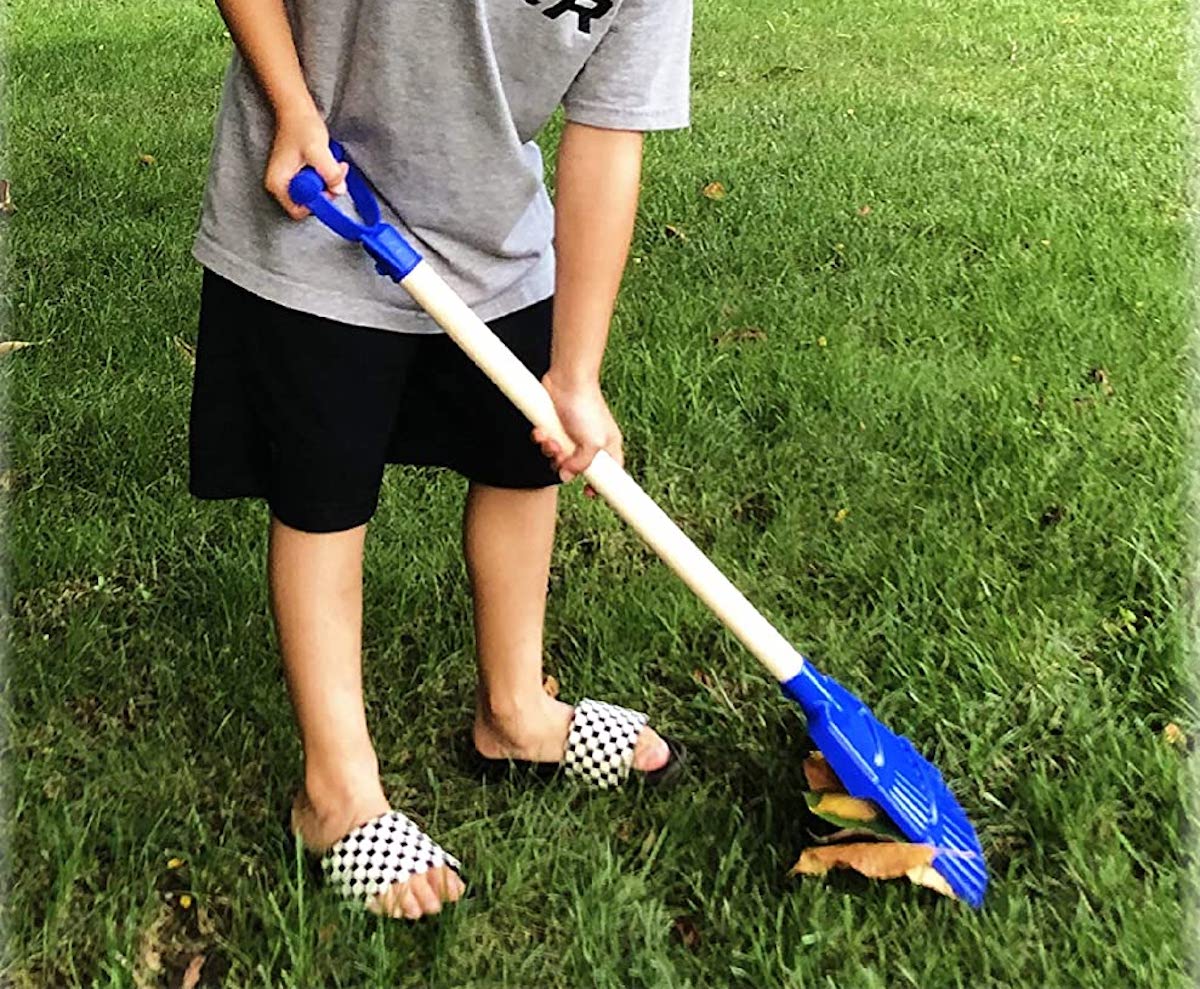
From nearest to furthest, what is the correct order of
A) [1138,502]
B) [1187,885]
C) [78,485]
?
[1187,885], [1138,502], [78,485]

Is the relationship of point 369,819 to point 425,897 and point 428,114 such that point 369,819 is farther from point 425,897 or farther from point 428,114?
point 428,114

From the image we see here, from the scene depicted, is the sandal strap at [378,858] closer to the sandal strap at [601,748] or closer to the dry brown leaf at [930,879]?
the sandal strap at [601,748]

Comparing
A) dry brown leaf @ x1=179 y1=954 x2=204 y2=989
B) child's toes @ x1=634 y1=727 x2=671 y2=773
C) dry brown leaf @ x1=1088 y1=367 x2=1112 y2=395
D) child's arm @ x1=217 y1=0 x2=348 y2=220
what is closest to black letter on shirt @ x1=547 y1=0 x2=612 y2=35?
child's arm @ x1=217 y1=0 x2=348 y2=220

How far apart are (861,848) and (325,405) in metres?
0.75

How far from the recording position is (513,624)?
178 cm

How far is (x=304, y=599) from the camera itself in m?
1.58

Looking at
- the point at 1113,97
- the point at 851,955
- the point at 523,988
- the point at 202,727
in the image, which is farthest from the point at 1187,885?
the point at 1113,97

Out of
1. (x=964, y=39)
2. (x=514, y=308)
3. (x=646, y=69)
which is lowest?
(x=964, y=39)

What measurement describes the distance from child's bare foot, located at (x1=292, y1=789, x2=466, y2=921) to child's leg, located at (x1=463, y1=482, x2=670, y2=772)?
19 cm

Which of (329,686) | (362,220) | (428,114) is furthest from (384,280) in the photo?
(329,686)

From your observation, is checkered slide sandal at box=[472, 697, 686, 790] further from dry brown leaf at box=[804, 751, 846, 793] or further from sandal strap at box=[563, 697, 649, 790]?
dry brown leaf at box=[804, 751, 846, 793]

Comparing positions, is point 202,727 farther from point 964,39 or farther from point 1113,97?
point 964,39

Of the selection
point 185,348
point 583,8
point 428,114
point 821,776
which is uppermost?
point 583,8

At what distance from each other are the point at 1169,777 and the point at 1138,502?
687mm
